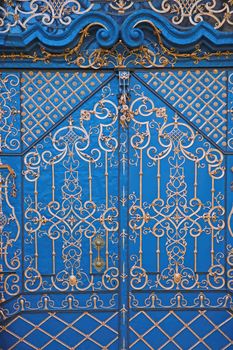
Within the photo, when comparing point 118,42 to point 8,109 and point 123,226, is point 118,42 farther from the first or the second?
point 123,226

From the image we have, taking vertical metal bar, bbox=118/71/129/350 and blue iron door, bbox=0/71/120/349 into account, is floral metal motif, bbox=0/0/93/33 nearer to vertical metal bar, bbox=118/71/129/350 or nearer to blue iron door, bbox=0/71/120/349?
blue iron door, bbox=0/71/120/349

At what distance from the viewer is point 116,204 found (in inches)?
144

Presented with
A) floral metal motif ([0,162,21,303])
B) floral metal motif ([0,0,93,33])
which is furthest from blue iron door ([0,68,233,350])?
floral metal motif ([0,0,93,33])

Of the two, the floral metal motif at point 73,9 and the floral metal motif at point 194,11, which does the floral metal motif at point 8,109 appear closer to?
the floral metal motif at point 73,9

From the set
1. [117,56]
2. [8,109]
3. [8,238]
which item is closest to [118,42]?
[117,56]

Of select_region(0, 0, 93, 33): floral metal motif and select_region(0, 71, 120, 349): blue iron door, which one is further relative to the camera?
select_region(0, 71, 120, 349): blue iron door

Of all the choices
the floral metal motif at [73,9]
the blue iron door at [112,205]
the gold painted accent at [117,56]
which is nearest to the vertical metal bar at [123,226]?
the blue iron door at [112,205]

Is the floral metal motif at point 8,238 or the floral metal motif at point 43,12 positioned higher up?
the floral metal motif at point 43,12

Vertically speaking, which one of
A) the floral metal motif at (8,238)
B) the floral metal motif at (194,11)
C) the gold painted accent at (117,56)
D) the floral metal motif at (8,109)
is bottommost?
the floral metal motif at (8,238)

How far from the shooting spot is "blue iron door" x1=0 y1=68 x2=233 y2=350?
363cm

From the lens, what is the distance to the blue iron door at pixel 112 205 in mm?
3635

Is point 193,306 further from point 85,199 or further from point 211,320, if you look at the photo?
point 85,199

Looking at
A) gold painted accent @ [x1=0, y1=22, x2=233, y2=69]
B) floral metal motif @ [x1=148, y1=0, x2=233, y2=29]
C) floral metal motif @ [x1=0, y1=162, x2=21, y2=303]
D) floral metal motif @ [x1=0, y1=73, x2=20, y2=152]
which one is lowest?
floral metal motif @ [x1=0, y1=162, x2=21, y2=303]

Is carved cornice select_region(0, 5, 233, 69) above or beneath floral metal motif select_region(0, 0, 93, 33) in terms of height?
beneath
